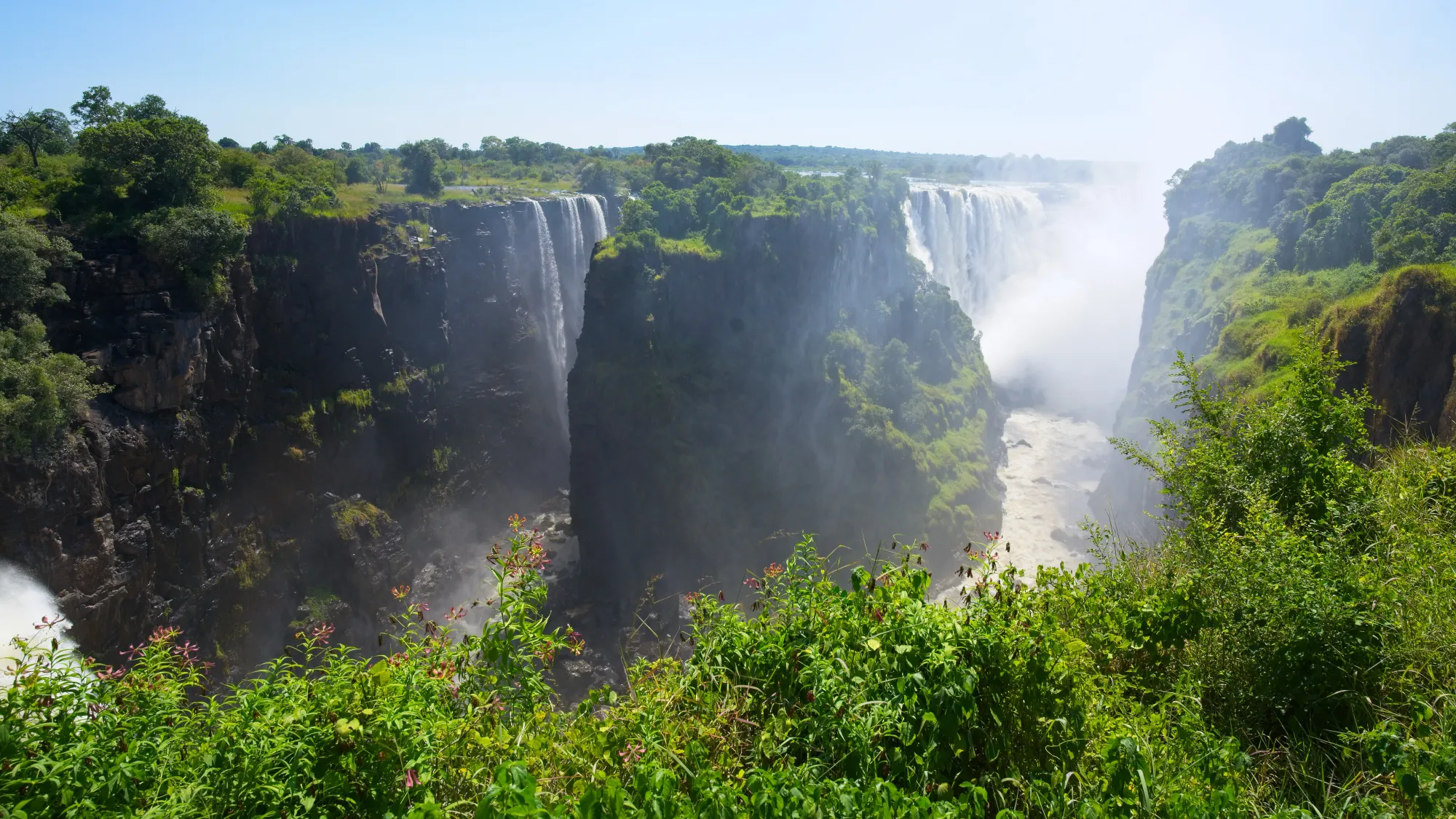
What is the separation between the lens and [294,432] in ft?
98.3

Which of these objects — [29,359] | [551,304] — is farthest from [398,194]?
[29,359]

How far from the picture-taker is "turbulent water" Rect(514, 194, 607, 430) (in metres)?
40.9

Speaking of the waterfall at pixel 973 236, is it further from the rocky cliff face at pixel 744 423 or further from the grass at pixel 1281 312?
the grass at pixel 1281 312

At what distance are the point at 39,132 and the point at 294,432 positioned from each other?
17106 mm

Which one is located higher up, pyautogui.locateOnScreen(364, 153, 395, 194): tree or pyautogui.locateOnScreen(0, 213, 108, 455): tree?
pyautogui.locateOnScreen(364, 153, 395, 194): tree

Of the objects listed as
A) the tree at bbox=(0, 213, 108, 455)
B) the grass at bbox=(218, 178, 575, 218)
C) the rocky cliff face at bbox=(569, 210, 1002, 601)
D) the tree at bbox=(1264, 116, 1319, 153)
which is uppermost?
the tree at bbox=(1264, 116, 1319, 153)

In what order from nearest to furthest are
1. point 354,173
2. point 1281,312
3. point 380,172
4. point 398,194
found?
point 1281,312 → point 398,194 → point 354,173 → point 380,172

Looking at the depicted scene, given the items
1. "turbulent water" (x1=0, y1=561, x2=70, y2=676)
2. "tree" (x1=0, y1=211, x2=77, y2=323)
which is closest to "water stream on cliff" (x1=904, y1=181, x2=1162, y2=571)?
"turbulent water" (x1=0, y1=561, x2=70, y2=676)

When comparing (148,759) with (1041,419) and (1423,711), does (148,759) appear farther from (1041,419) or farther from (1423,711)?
(1041,419)

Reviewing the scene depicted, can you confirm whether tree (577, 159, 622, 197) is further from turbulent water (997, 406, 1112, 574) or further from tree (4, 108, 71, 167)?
turbulent water (997, 406, 1112, 574)

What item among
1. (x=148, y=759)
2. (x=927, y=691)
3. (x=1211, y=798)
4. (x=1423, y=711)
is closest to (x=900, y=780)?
(x=927, y=691)

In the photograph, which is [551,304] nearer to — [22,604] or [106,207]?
[106,207]

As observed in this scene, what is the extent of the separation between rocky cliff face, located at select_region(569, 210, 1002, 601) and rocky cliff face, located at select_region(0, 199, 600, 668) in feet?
22.9

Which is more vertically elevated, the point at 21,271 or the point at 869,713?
the point at 21,271
